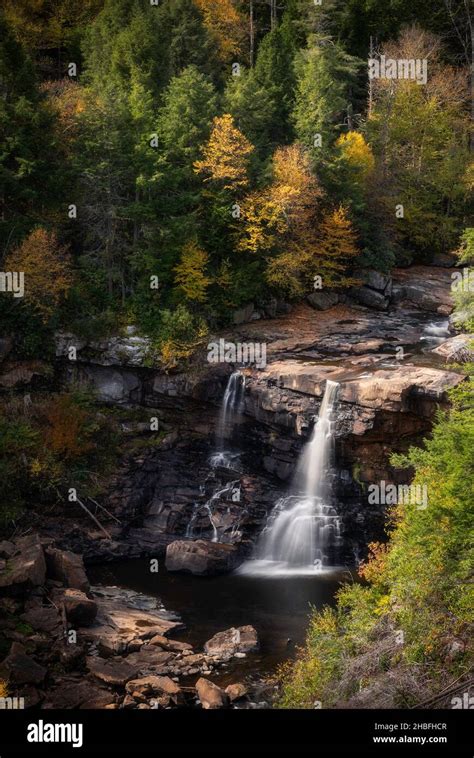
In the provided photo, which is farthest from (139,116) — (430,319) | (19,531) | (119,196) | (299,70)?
(19,531)

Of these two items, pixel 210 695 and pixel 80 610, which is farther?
pixel 80 610

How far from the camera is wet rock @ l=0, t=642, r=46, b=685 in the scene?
58.7 ft

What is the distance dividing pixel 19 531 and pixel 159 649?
8318 mm

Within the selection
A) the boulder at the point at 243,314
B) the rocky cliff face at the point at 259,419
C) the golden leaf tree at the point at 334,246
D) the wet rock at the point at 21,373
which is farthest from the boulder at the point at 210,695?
the golden leaf tree at the point at 334,246

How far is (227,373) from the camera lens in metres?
29.5

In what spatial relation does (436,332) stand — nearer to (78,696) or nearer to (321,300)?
(321,300)

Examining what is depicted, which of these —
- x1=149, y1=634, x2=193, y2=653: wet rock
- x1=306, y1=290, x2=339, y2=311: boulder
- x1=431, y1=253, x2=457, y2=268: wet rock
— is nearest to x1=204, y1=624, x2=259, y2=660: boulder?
x1=149, y1=634, x2=193, y2=653: wet rock

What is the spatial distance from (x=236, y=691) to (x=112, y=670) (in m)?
3.40

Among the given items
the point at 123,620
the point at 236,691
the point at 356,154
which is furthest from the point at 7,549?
the point at 356,154

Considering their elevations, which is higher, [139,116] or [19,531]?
[139,116]

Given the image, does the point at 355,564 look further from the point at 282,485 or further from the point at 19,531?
the point at 19,531

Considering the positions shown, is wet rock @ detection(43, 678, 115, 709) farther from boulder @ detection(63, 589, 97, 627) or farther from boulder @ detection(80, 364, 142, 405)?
boulder @ detection(80, 364, 142, 405)

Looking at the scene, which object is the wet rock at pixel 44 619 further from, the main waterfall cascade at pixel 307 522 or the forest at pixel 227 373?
the main waterfall cascade at pixel 307 522

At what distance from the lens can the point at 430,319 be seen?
35250mm
